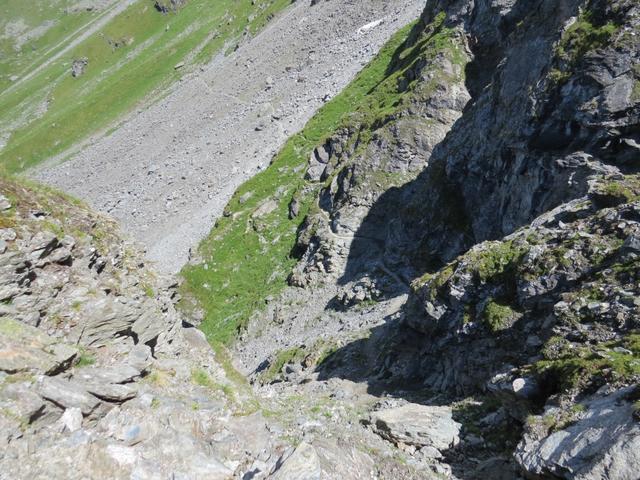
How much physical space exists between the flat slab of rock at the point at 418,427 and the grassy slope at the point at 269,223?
81.2 ft

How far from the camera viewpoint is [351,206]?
132 feet

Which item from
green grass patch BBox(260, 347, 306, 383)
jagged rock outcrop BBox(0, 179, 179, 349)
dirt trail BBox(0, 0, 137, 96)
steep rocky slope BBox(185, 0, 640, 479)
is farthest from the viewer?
dirt trail BBox(0, 0, 137, 96)

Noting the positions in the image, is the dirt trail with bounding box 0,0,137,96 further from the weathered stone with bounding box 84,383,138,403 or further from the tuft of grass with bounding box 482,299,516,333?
the tuft of grass with bounding box 482,299,516,333

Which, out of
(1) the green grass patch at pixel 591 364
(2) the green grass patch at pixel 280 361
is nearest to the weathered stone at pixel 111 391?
(1) the green grass patch at pixel 591 364

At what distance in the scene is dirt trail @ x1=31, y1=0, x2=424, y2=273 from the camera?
57.6 metres

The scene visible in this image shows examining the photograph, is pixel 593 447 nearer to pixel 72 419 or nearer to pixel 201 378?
pixel 201 378

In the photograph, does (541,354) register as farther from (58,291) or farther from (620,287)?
(58,291)

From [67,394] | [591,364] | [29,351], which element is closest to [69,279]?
[29,351]

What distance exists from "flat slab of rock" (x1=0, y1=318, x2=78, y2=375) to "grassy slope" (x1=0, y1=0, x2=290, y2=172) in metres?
94.4

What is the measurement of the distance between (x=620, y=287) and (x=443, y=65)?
32637 mm

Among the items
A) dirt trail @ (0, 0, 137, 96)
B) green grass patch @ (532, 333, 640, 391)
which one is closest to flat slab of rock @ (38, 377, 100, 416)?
green grass patch @ (532, 333, 640, 391)

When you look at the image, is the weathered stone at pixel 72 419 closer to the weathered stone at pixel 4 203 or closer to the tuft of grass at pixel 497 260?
the weathered stone at pixel 4 203

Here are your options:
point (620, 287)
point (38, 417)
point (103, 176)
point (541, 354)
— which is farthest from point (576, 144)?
point (103, 176)

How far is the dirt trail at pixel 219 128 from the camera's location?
57.6 metres
